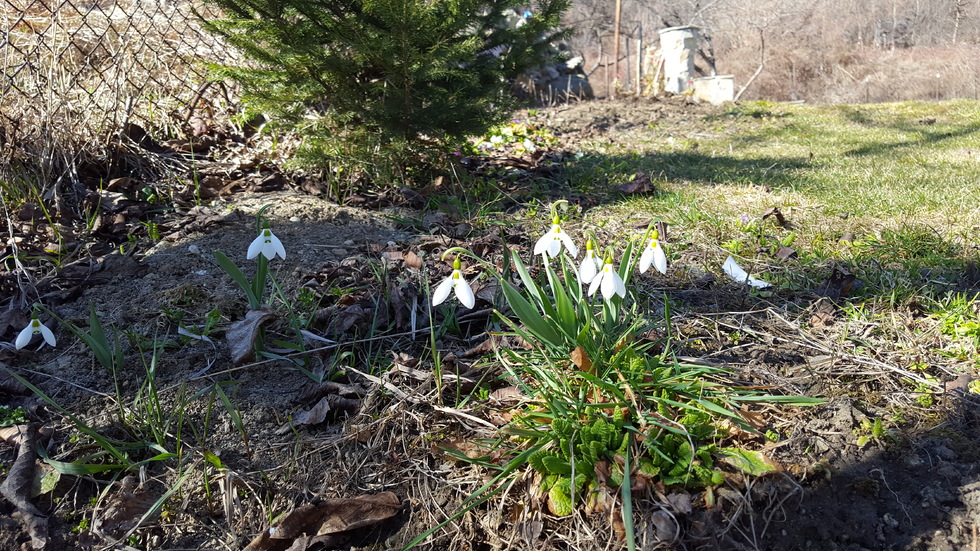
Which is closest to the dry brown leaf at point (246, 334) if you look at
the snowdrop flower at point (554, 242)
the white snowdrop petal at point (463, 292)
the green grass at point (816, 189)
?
the white snowdrop petal at point (463, 292)

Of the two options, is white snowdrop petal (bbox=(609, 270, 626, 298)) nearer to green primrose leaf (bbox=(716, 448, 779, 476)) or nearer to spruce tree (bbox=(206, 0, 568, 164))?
green primrose leaf (bbox=(716, 448, 779, 476))

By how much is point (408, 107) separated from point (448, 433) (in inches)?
91.9

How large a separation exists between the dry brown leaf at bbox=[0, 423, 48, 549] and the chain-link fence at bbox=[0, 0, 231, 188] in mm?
2180

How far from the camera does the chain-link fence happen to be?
3.42 metres

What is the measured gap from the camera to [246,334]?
218cm

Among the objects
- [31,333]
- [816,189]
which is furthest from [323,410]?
[816,189]

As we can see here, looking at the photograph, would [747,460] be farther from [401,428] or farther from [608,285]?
[401,428]

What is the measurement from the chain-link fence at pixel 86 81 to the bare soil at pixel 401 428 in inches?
48.4

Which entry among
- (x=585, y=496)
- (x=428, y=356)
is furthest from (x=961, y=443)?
(x=428, y=356)

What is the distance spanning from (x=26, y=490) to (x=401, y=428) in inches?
40.2

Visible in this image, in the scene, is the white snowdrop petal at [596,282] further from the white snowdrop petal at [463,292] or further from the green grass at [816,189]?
the green grass at [816,189]

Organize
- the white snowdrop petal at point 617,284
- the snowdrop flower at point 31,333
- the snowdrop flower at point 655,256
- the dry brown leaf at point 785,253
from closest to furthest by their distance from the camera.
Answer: the white snowdrop petal at point 617,284 → the snowdrop flower at point 655,256 → the snowdrop flower at point 31,333 → the dry brown leaf at point 785,253

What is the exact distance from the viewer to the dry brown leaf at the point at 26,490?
1612 mm

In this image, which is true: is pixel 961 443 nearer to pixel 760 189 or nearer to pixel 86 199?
pixel 760 189
